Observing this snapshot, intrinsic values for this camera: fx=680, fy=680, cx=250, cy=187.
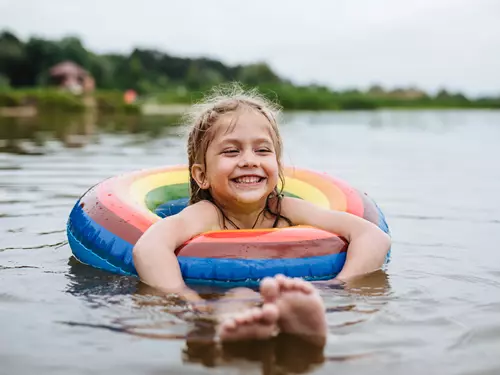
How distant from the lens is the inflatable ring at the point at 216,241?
3.16 meters

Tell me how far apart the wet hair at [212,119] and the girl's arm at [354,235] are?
0.14m

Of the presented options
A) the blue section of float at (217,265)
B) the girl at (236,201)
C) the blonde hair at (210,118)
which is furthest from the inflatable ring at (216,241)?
the blonde hair at (210,118)

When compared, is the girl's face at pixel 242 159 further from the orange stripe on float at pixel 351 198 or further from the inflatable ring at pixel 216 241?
the orange stripe on float at pixel 351 198

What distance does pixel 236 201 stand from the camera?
3459 millimetres

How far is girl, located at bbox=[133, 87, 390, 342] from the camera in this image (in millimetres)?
3146

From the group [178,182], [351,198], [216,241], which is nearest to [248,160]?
[216,241]

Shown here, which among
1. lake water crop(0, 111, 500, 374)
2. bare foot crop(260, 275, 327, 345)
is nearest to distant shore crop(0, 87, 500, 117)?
lake water crop(0, 111, 500, 374)

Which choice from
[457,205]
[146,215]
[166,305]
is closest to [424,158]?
[457,205]

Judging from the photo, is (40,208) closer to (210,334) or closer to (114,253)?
(114,253)

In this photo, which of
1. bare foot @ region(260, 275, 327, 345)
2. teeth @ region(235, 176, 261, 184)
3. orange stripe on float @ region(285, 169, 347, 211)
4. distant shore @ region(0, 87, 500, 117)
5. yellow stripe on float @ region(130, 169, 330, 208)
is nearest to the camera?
bare foot @ region(260, 275, 327, 345)

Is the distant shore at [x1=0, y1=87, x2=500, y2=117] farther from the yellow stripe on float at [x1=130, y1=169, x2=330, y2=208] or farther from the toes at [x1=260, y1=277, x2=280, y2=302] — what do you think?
the toes at [x1=260, y1=277, x2=280, y2=302]

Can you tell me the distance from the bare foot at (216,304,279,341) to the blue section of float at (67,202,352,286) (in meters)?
0.78

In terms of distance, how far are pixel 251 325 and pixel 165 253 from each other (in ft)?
3.05

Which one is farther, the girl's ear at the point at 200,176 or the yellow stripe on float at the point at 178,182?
the yellow stripe on float at the point at 178,182
